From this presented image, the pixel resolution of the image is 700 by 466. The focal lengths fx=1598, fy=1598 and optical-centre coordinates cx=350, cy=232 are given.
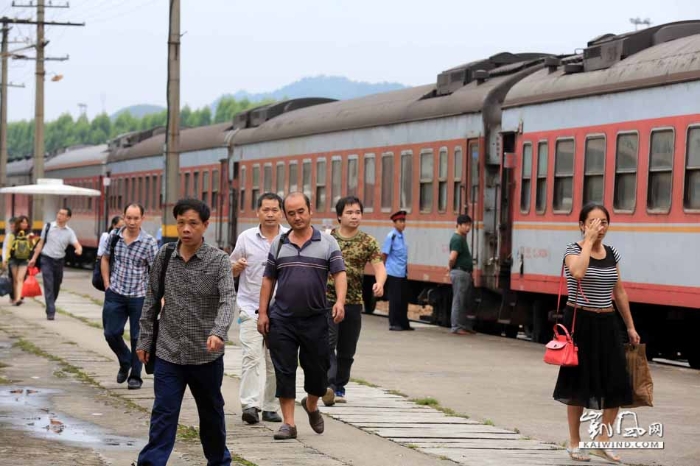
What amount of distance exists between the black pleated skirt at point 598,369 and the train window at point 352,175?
1835 centimetres

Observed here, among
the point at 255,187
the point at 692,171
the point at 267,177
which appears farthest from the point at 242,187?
the point at 692,171

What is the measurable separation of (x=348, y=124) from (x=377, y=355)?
35.6 ft

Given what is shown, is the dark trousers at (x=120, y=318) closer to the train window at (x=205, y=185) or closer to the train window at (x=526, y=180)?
the train window at (x=526, y=180)

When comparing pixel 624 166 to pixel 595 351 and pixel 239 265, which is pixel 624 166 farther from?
pixel 595 351

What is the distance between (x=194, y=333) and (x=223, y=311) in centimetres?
22

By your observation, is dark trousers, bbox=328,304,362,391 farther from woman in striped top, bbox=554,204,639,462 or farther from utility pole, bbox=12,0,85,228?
utility pole, bbox=12,0,85,228

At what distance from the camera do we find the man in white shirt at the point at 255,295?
1245cm

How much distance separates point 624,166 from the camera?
19.1 m

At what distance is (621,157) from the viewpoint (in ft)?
62.9

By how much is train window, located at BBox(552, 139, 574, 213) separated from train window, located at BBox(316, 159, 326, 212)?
32.0 feet

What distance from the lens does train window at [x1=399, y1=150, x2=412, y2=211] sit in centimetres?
2620

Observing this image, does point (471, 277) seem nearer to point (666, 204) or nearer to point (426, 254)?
point (426, 254)

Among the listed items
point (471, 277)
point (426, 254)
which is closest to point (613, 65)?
point (471, 277)

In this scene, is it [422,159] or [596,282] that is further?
[422,159]
